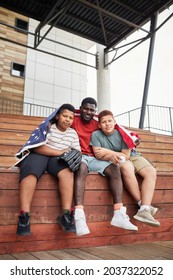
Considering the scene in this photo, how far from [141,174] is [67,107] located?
2.45ft

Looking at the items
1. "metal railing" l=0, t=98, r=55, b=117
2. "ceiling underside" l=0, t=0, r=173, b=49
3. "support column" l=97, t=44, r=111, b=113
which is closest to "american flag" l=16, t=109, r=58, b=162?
"ceiling underside" l=0, t=0, r=173, b=49

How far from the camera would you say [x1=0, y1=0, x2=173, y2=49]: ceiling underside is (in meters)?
5.80

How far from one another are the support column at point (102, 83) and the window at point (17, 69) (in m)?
3.36

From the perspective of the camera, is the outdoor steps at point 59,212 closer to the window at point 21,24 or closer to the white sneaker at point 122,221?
the white sneaker at point 122,221

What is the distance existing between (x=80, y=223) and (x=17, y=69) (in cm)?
893

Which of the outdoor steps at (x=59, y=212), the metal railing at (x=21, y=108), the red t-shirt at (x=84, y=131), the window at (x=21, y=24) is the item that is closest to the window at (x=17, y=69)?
the metal railing at (x=21, y=108)

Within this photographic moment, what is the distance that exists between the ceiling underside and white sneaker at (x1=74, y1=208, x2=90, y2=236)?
5467mm

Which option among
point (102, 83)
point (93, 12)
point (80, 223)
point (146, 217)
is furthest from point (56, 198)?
point (102, 83)

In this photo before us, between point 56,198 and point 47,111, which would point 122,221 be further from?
point 47,111

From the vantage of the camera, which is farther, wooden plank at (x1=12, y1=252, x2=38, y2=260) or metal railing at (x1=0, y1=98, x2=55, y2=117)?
metal railing at (x1=0, y1=98, x2=55, y2=117)

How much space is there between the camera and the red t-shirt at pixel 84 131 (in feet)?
6.14

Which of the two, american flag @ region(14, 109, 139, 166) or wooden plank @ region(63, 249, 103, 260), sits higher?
american flag @ region(14, 109, 139, 166)

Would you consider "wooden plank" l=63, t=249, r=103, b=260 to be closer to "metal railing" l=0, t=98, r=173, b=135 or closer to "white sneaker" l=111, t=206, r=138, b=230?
"white sneaker" l=111, t=206, r=138, b=230
